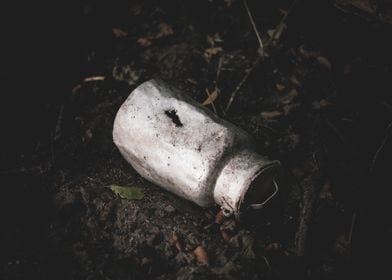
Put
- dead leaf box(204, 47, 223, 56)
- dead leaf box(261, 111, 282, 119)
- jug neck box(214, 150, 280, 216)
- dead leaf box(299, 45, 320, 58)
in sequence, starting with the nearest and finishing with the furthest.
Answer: jug neck box(214, 150, 280, 216), dead leaf box(261, 111, 282, 119), dead leaf box(299, 45, 320, 58), dead leaf box(204, 47, 223, 56)

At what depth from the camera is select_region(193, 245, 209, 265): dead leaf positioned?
191cm

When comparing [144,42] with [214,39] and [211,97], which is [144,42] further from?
[211,97]

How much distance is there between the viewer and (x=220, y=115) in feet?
7.97

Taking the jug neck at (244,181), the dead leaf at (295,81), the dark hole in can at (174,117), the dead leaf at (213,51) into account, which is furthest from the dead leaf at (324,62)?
the dark hole in can at (174,117)

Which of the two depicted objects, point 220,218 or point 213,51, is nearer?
point 220,218

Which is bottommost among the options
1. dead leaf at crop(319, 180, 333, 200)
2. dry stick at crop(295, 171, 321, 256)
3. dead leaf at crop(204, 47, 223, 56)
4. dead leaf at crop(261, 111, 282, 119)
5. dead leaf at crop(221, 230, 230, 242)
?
dead leaf at crop(221, 230, 230, 242)

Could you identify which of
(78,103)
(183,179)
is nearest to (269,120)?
(183,179)

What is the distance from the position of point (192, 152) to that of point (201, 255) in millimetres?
510

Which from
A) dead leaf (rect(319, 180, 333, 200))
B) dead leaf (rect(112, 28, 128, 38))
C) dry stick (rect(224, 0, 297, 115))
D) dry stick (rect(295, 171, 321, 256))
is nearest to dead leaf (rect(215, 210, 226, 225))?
dry stick (rect(295, 171, 321, 256))

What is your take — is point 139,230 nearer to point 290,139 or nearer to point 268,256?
point 268,256

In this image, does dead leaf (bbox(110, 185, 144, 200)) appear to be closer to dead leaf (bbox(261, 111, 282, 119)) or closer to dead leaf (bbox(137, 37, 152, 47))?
dead leaf (bbox(261, 111, 282, 119))

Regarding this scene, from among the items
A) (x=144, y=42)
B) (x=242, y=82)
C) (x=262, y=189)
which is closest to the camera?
(x=262, y=189)

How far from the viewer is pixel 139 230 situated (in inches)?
80.1

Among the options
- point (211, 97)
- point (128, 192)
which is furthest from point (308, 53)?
point (128, 192)
